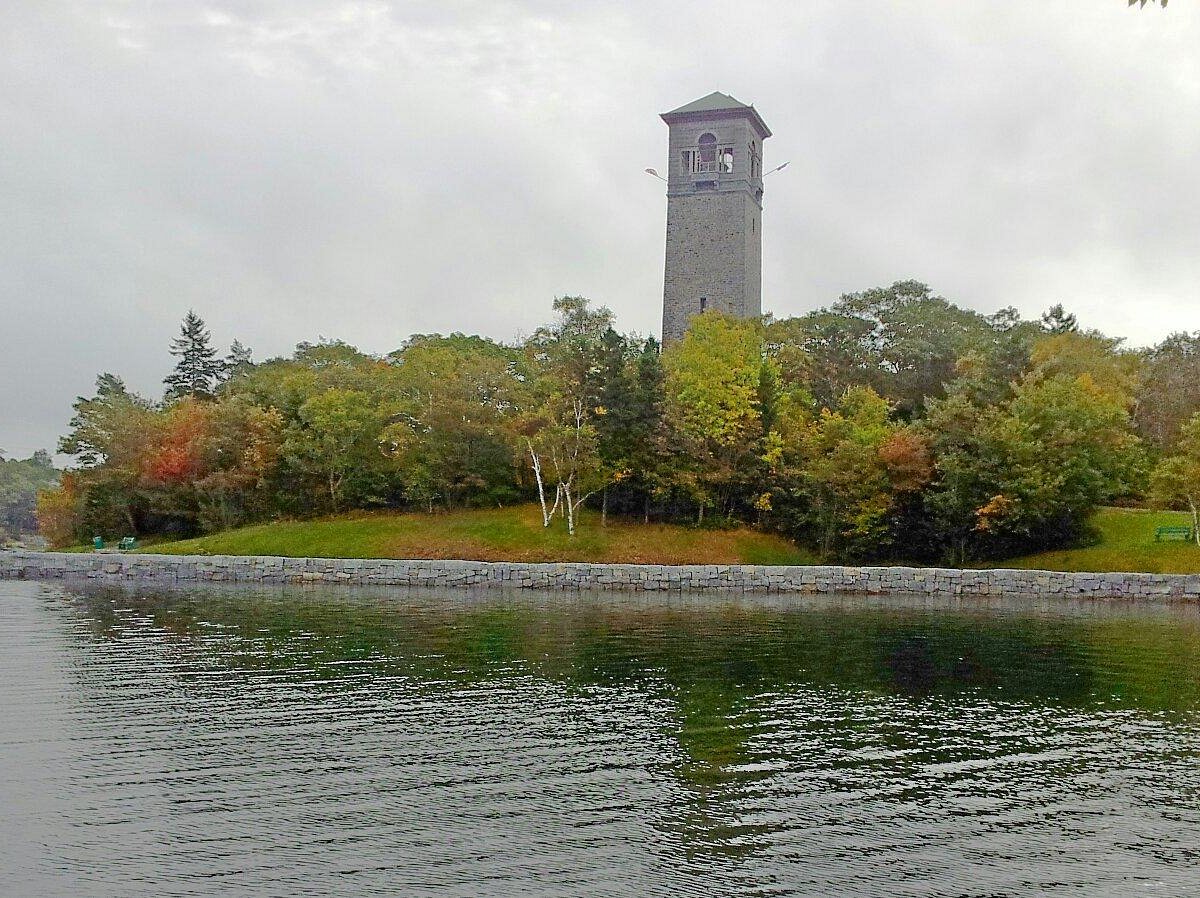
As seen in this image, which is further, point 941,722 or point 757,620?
point 757,620

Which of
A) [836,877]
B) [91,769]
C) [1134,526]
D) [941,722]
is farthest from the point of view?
[1134,526]

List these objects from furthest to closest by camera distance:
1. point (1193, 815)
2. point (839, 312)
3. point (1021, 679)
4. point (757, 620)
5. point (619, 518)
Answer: point (839, 312) → point (619, 518) → point (757, 620) → point (1021, 679) → point (1193, 815)

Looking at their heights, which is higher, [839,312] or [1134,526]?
[839,312]

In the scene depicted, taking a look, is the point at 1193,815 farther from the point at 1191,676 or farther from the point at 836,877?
the point at 1191,676

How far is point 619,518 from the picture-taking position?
59688mm

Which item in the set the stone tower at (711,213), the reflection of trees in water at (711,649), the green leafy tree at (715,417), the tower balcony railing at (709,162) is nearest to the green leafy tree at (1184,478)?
A: the reflection of trees in water at (711,649)

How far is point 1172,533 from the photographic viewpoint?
164ft

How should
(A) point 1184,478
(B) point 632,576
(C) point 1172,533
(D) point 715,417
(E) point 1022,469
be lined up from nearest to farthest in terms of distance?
(B) point 632,576
(A) point 1184,478
(E) point 1022,469
(C) point 1172,533
(D) point 715,417

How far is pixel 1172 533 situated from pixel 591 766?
146 feet

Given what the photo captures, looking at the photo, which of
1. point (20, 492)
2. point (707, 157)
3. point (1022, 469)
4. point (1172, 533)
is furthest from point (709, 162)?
point (20, 492)

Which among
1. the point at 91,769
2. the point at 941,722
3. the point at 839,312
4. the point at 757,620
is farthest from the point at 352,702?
the point at 839,312

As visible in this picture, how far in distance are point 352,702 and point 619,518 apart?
4193 centimetres

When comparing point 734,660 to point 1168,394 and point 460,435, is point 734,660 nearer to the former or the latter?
point 460,435

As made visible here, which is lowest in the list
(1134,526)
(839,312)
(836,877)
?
(836,877)
